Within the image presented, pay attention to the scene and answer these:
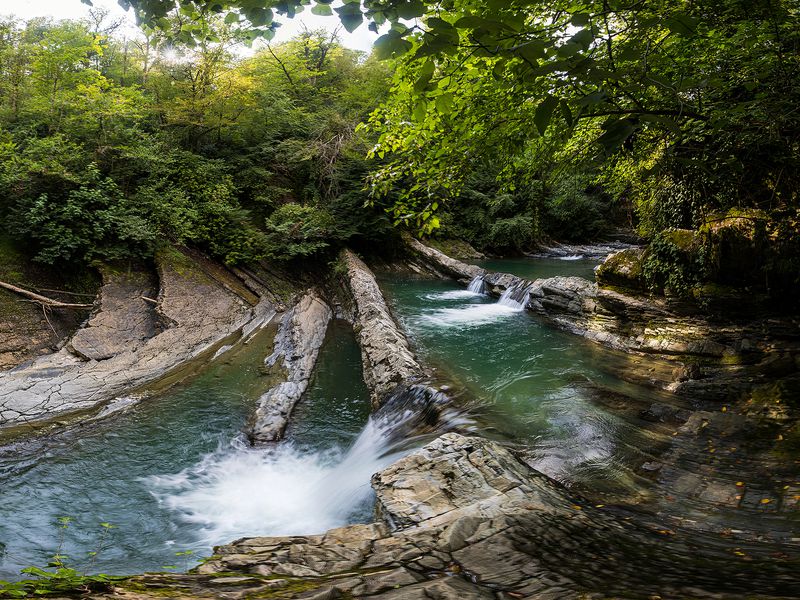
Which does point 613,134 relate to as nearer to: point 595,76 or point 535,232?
point 595,76

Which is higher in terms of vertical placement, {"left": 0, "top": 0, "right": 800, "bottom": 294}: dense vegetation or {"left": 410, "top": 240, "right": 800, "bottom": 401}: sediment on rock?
{"left": 0, "top": 0, "right": 800, "bottom": 294}: dense vegetation

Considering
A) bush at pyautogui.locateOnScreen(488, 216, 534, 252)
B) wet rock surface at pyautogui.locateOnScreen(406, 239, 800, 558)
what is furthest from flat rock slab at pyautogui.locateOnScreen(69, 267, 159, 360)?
bush at pyautogui.locateOnScreen(488, 216, 534, 252)

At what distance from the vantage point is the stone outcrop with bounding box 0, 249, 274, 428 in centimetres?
632

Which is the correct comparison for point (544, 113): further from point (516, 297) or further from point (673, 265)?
point (516, 297)

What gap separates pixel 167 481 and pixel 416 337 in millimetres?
5671

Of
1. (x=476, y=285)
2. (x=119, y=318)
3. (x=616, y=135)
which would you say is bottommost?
(x=476, y=285)

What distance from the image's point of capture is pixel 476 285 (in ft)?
49.7

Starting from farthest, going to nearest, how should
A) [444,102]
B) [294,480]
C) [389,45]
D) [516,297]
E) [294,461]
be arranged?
1. [516,297]
2. [294,461]
3. [294,480]
4. [444,102]
5. [389,45]

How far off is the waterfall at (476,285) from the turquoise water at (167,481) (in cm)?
852

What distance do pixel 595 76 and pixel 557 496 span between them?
343 centimetres

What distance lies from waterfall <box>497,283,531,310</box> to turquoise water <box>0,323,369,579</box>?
670cm

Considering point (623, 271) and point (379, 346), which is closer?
point (379, 346)

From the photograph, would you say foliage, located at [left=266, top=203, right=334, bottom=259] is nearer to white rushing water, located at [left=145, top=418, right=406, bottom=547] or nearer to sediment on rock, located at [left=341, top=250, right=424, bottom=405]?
sediment on rock, located at [left=341, top=250, right=424, bottom=405]

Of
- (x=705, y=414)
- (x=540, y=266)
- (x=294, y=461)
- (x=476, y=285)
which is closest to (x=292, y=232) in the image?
(x=476, y=285)
